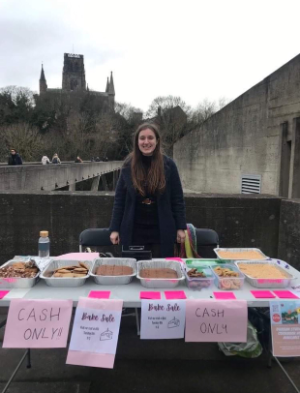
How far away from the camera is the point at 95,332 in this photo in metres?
1.73

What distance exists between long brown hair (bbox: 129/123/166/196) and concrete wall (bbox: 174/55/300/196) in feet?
29.9

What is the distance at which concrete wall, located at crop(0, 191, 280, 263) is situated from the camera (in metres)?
4.14

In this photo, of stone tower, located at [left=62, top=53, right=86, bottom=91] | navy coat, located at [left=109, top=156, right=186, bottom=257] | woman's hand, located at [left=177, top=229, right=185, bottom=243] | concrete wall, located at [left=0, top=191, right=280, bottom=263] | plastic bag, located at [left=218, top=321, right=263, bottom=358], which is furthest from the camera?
stone tower, located at [left=62, top=53, right=86, bottom=91]

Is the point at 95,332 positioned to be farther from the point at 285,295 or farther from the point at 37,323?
the point at 285,295

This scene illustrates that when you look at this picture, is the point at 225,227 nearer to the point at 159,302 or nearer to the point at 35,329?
the point at 159,302

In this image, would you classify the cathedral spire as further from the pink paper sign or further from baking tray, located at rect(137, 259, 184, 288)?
the pink paper sign

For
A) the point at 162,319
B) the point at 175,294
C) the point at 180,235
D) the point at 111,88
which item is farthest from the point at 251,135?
the point at 111,88

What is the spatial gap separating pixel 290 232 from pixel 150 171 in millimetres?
2242

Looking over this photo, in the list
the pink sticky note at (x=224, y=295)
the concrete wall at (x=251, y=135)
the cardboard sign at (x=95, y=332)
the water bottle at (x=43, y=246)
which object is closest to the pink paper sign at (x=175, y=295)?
the pink sticky note at (x=224, y=295)

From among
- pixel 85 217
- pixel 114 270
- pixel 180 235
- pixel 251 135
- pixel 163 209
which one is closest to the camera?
pixel 114 270

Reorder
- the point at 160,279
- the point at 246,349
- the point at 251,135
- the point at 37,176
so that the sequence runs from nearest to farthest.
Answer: the point at 160,279
the point at 246,349
the point at 37,176
the point at 251,135

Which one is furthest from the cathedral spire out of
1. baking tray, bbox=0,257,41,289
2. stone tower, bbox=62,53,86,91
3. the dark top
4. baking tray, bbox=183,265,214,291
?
baking tray, bbox=183,265,214,291

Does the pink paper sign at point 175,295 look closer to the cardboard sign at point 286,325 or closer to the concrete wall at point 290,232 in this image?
the cardboard sign at point 286,325

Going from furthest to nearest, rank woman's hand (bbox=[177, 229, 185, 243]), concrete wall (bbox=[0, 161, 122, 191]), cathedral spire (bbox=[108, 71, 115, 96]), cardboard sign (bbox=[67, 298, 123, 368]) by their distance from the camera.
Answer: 1. cathedral spire (bbox=[108, 71, 115, 96])
2. concrete wall (bbox=[0, 161, 122, 191])
3. woman's hand (bbox=[177, 229, 185, 243])
4. cardboard sign (bbox=[67, 298, 123, 368])
